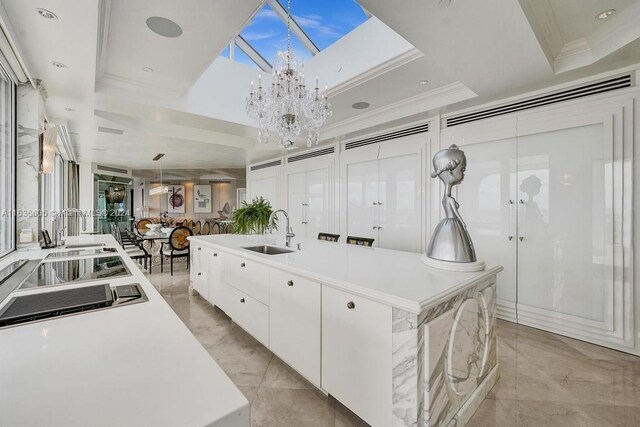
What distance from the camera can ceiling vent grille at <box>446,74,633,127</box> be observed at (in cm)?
250

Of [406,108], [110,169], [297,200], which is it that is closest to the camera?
[406,108]

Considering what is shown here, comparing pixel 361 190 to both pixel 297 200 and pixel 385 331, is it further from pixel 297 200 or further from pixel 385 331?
pixel 385 331

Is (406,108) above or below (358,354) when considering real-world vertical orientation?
above

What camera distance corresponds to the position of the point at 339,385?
1581mm

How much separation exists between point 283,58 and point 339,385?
3085 millimetres

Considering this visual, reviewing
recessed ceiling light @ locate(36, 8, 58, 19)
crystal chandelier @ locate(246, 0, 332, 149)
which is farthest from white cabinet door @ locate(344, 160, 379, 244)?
recessed ceiling light @ locate(36, 8, 58, 19)

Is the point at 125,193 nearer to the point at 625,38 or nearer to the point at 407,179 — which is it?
the point at 407,179

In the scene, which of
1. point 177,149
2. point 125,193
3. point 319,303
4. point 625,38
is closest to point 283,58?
point 319,303

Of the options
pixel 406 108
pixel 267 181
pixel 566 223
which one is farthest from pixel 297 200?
pixel 566 223

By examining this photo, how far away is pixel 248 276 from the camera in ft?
7.97

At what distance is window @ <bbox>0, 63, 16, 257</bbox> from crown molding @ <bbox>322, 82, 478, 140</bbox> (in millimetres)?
3723

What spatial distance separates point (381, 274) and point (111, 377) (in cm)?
130

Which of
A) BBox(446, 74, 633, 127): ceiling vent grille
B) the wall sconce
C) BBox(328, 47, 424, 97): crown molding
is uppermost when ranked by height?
BBox(328, 47, 424, 97): crown molding

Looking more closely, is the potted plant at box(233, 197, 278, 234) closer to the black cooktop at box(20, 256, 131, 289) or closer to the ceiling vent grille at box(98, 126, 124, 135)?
the black cooktop at box(20, 256, 131, 289)
